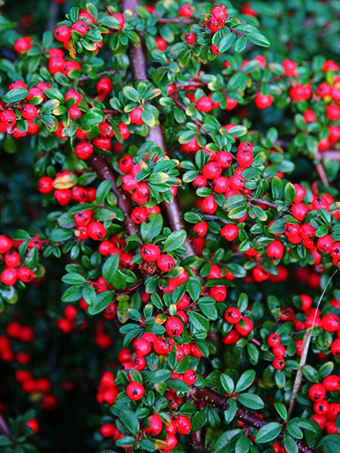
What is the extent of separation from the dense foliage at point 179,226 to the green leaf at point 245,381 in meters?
0.01

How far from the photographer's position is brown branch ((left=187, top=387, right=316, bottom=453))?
1.90 meters

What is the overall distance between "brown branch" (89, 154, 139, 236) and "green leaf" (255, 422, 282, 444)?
91cm

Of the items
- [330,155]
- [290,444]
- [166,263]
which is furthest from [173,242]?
[330,155]

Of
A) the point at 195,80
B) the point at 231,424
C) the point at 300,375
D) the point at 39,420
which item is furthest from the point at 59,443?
the point at 195,80

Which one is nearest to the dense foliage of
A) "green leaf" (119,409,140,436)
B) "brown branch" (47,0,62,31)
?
"green leaf" (119,409,140,436)

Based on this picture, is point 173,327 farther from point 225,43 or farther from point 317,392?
point 225,43

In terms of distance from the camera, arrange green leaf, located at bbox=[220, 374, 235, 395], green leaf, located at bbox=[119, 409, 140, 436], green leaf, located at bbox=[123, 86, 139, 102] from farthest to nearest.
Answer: green leaf, located at bbox=[123, 86, 139, 102] → green leaf, located at bbox=[220, 374, 235, 395] → green leaf, located at bbox=[119, 409, 140, 436]

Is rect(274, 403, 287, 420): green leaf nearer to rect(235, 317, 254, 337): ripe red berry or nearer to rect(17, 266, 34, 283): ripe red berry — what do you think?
rect(235, 317, 254, 337): ripe red berry

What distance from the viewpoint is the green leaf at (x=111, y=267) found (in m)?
1.85

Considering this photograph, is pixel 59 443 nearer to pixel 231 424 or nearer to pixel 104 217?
pixel 231 424

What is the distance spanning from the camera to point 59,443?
293 cm

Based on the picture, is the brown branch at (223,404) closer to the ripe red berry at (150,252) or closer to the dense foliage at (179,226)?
the dense foliage at (179,226)

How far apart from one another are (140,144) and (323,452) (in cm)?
149

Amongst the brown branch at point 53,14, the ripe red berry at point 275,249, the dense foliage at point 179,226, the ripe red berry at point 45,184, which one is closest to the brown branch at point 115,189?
the dense foliage at point 179,226
